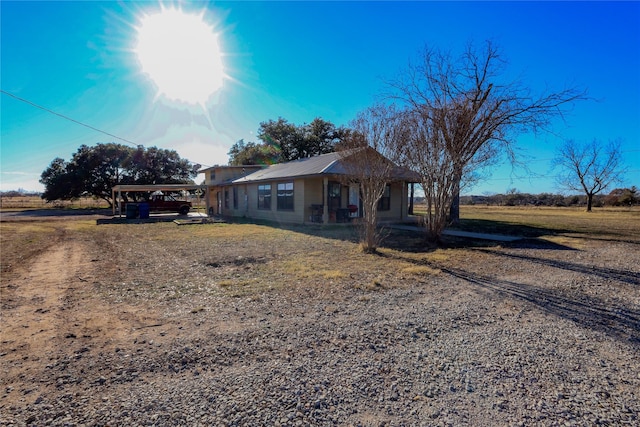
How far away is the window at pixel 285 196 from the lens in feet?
55.4

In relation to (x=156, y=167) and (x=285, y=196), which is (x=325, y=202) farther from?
(x=156, y=167)

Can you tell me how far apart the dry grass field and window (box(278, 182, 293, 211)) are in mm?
10313

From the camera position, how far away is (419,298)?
15.3ft

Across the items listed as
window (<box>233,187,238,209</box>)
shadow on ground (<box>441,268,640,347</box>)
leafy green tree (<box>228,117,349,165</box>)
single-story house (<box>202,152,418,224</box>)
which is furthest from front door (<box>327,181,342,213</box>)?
leafy green tree (<box>228,117,349,165</box>)

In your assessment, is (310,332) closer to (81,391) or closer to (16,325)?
(81,391)

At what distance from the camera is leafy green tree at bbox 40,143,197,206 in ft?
109

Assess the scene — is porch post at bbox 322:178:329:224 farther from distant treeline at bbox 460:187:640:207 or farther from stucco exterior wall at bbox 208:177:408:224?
distant treeline at bbox 460:187:640:207

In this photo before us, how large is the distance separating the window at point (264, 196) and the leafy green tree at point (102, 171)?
2190cm

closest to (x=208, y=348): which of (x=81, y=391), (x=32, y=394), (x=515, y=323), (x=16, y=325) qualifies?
(x=81, y=391)

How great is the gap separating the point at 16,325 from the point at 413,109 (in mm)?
9484

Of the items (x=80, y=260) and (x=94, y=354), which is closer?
(x=94, y=354)

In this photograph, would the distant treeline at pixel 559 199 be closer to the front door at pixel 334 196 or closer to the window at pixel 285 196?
the front door at pixel 334 196

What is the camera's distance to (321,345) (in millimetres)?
3158

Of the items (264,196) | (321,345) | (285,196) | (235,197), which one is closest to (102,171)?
(235,197)
